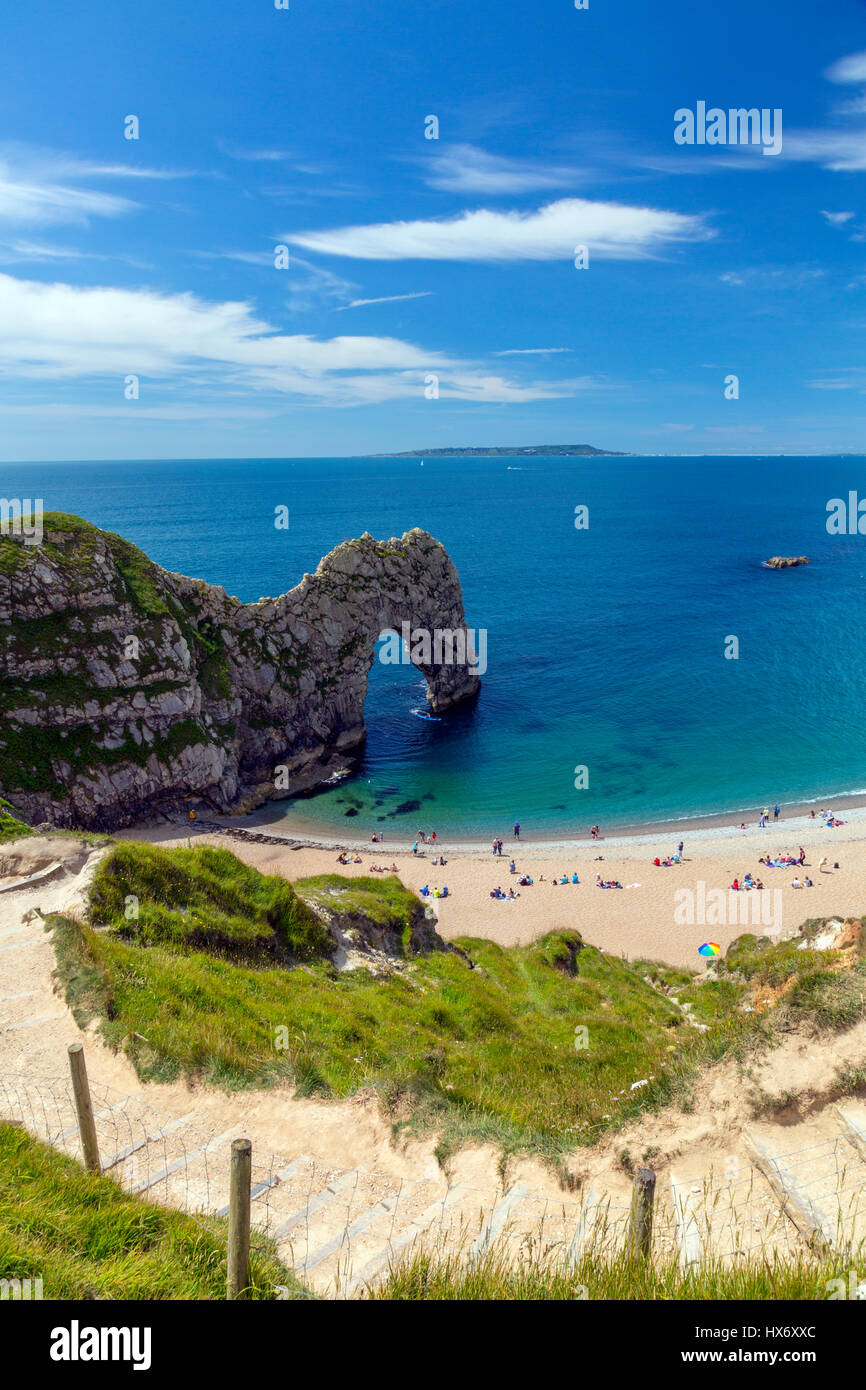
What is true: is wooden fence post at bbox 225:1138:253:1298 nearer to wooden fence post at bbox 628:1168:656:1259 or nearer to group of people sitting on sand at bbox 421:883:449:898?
wooden fence post at bbox 628:1168:656:1259

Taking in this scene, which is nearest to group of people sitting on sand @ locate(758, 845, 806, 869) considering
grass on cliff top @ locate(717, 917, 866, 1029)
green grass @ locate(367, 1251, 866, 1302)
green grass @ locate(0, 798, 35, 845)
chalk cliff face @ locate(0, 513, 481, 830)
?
grass on cliff top @ locate(717, 917, 866, 1029)

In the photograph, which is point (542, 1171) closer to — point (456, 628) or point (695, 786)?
point (695, 786)

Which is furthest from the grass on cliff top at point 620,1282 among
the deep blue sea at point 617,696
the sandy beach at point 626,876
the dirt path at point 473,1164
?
the deep blue sea at point 617,696

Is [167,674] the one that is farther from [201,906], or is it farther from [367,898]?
[201,906]

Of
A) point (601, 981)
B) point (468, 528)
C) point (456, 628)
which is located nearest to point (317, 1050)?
point (601, 981)

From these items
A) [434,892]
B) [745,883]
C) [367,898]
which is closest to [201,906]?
[367,898]

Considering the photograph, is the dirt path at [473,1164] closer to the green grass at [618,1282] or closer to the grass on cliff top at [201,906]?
the green grass at [618,1282]
